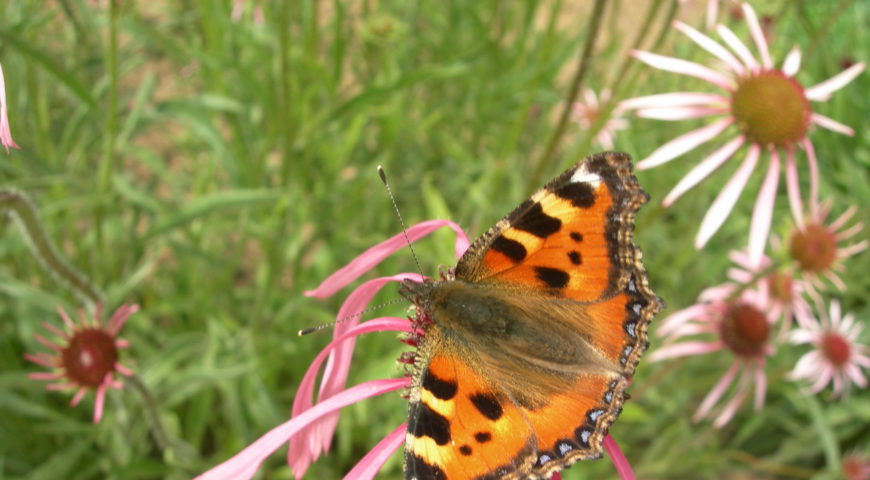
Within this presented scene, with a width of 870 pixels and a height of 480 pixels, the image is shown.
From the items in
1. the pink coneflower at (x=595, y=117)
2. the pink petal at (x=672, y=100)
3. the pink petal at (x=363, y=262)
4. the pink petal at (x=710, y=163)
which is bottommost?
the pink petal at (x=363, y=262)

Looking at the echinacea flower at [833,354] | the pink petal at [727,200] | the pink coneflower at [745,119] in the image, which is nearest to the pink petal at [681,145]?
the pink coneflower at [745,119]

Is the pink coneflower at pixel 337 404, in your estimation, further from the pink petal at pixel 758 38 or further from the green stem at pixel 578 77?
the pink petal at pixel 758 38

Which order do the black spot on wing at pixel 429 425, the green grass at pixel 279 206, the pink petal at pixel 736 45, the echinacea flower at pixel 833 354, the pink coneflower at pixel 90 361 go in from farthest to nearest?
the echinacea flower at pixel 833 354 < the green grass at pixel 279 206 < the pink petal at pixel 736 45 < the pink coneflower at pixel 90 361 < the black spot on wing at pixel 429 425

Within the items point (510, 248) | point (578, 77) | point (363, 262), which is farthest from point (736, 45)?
point (363, 262)

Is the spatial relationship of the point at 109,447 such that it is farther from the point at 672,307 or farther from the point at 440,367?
the point at 672,307

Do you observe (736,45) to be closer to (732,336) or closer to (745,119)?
(745,119)

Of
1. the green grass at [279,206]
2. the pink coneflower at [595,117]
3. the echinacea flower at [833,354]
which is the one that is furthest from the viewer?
the pink coneflower at [595,117]

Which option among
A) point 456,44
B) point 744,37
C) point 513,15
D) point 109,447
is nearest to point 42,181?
point 109,447
